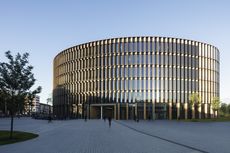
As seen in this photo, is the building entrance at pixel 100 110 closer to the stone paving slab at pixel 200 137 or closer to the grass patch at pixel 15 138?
the stone paving slab at pixel 200 137

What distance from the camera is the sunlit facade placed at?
92.8 m

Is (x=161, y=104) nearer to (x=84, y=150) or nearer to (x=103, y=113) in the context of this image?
(x=103, y=113)

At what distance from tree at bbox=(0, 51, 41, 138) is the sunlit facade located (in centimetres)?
6896

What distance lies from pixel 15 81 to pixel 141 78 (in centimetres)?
7084

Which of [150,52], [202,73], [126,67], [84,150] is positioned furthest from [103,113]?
[84,150]

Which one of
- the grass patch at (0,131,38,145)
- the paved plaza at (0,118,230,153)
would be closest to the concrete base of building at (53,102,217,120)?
the paved plaza at (0,118,230,153)

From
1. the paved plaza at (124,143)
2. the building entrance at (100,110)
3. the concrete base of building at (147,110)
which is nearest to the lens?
the paved plaza at (124,143)

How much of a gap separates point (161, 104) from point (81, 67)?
27210 millimetres

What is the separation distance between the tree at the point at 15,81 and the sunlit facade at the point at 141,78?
68965 millimetres

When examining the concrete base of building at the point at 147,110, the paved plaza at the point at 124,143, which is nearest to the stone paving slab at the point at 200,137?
the paved plaza at the point at 124,143

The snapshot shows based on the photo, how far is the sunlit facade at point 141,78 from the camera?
9281 centimetres

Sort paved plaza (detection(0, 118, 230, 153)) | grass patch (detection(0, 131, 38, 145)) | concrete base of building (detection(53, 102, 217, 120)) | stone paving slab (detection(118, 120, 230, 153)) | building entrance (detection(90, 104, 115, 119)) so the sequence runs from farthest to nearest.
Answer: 1. building entrance (detection(90, 104, 115, 119))
2. concrete base of building (detection(53, 102, 217, 120))
3. grass patch (detection(0, 131, 38, 145))
4. stone paving slab (detection(118, 120, 230, 153))
5. paved plaza (detection(0, 118, 230, 153))

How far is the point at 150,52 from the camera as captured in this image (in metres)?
94.1

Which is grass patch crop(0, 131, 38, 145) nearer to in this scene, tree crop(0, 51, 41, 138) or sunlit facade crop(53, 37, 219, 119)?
tree crop(0, 51, 41, 138)
